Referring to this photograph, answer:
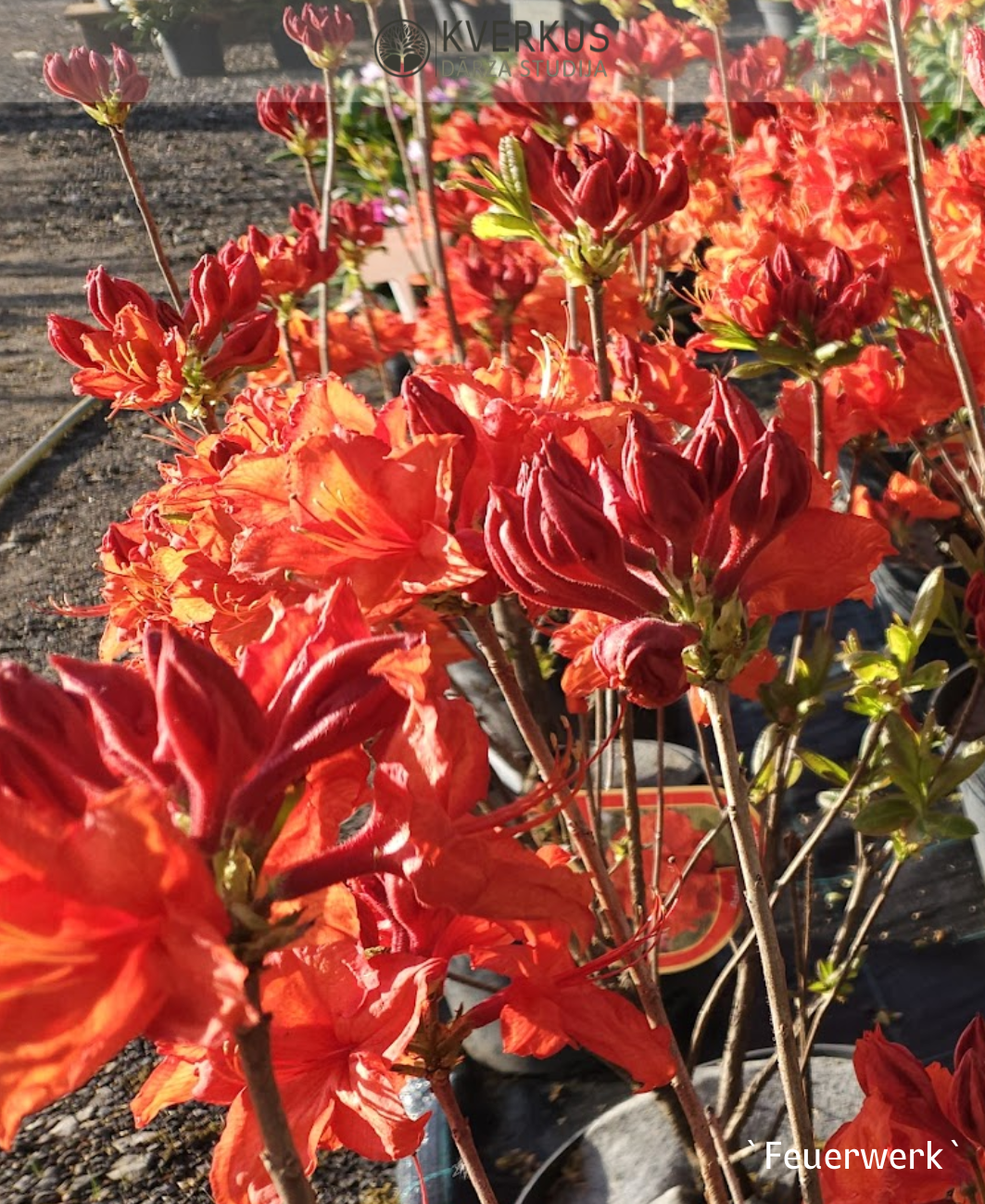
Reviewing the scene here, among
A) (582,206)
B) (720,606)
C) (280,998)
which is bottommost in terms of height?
(280,998)

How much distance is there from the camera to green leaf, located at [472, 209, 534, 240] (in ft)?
3.43

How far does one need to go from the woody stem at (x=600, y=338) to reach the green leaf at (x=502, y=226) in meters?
0.07

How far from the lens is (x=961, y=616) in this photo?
4.36ft

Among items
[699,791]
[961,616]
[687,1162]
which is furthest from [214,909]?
[699,791]

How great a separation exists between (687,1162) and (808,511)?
86 cm

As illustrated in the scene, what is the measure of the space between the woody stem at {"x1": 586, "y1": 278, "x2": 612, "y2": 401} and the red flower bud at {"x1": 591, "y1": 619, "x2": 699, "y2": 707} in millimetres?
400

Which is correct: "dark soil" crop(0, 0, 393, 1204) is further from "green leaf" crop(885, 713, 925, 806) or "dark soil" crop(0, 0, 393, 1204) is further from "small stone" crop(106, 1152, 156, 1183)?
"green leaf" crop(885, 713, 925, 806)

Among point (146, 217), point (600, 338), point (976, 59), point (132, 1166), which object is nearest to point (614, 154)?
point (600, 338)

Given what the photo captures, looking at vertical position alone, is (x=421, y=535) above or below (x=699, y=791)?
above

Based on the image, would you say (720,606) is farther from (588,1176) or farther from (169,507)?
(588,1176)

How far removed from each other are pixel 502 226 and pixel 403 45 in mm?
633

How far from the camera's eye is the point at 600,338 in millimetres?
992

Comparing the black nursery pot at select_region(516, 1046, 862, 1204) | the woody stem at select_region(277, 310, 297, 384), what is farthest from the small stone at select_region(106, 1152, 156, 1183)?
the woody stem at select_region(277, 310, 297, 384)

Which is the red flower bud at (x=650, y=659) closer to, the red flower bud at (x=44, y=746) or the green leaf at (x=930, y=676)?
the red flower bud at (x=44, y=746)
